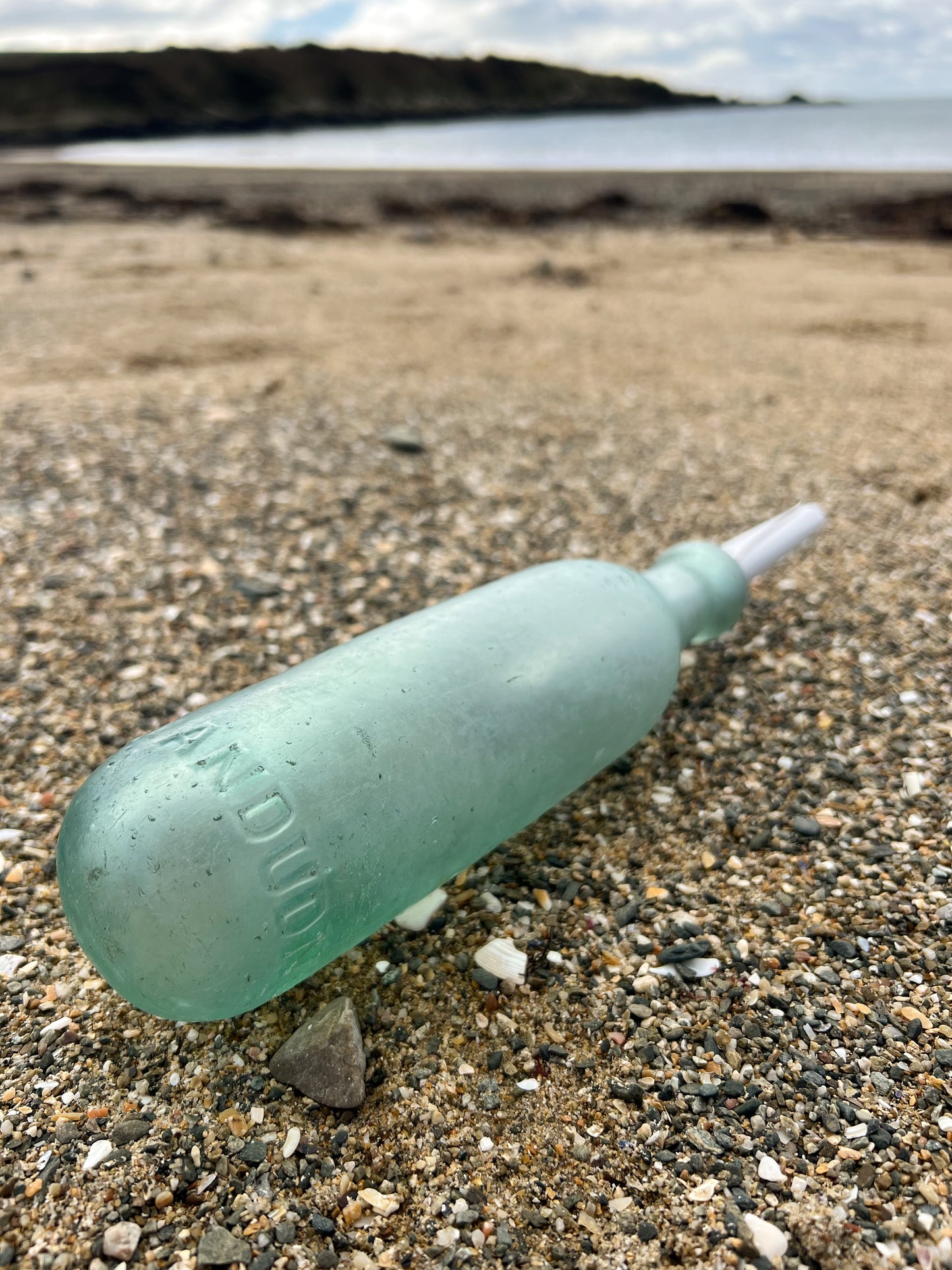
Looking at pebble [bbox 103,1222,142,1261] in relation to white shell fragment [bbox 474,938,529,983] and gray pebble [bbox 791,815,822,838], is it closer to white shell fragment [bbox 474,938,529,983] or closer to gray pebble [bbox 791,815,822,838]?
white shell fragment [bbox 474,938,529,983]

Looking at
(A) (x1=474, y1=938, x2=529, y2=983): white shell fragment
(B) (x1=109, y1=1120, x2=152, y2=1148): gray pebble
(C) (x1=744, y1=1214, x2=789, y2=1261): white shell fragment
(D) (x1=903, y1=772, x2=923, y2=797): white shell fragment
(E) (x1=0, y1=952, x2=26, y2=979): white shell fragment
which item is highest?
(D) (x1=903, y1=772, x2=923, y2=797): white shell fragment

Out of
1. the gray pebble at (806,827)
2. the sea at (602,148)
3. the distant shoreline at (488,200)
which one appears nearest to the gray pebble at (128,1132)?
the gray pebble at (806,827)

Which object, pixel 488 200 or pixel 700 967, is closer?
pixel 700 967

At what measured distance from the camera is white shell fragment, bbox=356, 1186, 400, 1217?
866 mm

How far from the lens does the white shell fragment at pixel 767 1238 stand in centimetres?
81

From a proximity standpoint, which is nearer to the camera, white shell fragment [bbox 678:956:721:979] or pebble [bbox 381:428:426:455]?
white shell fragment [bbox 678:956:721:979]

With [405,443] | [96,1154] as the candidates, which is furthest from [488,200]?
[96,1154]

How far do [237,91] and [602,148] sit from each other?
32.6m

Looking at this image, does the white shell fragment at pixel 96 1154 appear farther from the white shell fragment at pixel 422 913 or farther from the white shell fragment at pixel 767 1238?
the white shell fragment at pixel 767 1238

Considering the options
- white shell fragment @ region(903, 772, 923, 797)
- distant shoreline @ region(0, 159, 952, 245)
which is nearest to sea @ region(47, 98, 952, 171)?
distant shoreline @ region(0, 159, 952, 245)

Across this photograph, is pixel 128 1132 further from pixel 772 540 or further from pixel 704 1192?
pixel 772 540

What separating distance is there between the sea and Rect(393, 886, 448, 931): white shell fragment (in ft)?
57.7

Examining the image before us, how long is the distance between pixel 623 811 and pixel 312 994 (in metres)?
0.56

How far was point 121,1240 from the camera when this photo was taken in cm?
82
